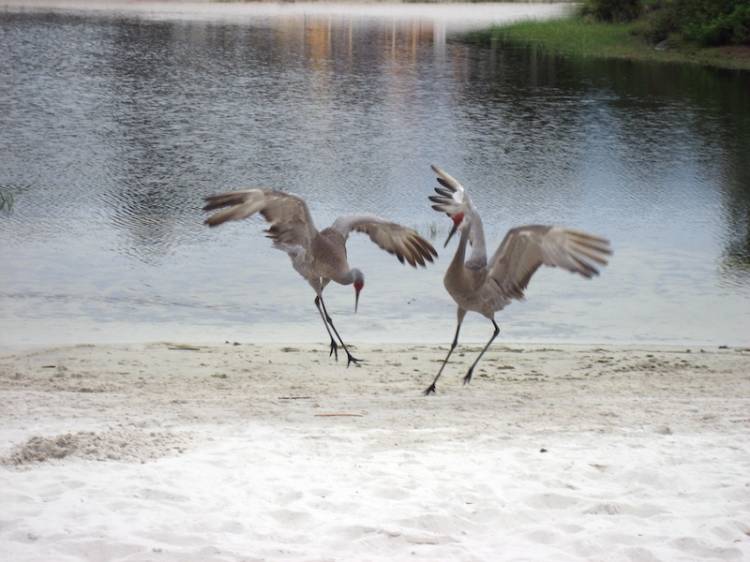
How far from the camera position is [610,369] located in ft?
30.9

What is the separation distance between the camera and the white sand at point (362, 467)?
5062 millimetres

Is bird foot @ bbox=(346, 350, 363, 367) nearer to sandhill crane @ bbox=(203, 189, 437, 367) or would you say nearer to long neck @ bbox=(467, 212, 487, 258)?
sandhill crane @ bbox=(203, 189, 437, 367)

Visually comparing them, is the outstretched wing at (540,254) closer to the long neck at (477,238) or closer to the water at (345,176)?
the long neck at (477,238)

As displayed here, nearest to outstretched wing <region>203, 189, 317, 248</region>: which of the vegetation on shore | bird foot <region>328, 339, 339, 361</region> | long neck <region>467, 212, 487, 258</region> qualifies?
bird foot <region>328, 339, 339, 361</region>

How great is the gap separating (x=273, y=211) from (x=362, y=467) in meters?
3.29

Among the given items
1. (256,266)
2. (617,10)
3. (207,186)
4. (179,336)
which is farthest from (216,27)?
(179,336)

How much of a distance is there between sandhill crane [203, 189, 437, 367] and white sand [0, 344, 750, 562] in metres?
0.94

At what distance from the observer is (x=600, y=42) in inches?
1519

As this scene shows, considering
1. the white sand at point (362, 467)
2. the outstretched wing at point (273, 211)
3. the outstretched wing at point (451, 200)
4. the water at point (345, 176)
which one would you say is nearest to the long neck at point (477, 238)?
the outstretched wing at point (451, 200)

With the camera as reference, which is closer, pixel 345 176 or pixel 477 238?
pixel 477 238

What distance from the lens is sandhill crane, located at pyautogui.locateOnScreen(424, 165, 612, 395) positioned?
744 centimetres

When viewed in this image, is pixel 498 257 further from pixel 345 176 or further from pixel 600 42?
pixel 600 42

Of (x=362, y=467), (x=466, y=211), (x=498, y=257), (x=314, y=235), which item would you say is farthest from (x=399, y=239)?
(x=362, y=467)

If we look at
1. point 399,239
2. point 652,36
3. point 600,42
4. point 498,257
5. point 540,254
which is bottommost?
point 600,42
